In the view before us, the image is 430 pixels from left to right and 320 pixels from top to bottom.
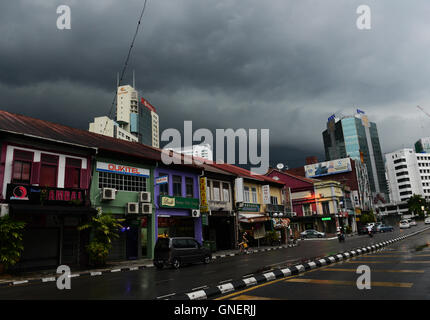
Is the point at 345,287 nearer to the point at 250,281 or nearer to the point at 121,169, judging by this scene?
the point at 250,281

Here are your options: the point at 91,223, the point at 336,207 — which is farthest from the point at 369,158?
the point at 91,223

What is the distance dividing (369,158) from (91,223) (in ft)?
515

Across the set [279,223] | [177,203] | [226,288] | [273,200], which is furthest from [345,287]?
[273,200]

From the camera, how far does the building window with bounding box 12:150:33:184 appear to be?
A: 17188 mm

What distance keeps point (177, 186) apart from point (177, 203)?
5.88 ft

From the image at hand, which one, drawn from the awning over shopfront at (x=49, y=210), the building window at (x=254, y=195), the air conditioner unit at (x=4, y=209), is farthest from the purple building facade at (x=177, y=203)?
the building window at (x=254, y=195)

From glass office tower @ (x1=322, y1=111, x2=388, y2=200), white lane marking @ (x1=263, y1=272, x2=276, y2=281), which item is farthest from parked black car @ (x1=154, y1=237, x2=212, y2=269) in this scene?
glass office tower @ (x1=322, y1=111, x2=388, y2=200)

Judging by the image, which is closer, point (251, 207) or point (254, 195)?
point (251, 207)

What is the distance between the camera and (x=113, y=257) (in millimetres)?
22000

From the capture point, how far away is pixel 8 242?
14797 millimetres

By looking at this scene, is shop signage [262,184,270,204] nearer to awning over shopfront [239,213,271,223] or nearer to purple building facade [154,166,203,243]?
awning over shopfront [239,213,271,223]

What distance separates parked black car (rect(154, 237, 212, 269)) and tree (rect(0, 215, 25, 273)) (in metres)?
6.69

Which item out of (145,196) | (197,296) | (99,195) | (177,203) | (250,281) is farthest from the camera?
(177,203)
